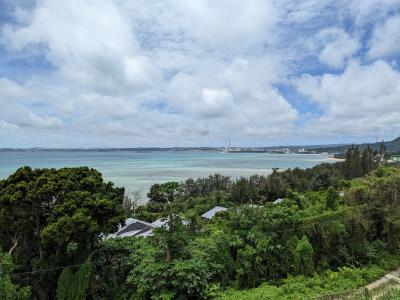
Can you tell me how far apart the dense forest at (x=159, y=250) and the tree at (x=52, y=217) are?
0.09 ft

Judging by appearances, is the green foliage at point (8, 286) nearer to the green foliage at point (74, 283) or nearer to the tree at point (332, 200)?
the green foliage at point (74, 283)

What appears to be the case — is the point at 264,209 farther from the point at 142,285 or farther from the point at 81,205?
the point at 81,205

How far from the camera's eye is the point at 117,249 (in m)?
10.5

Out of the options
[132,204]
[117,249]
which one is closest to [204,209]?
[132,204]

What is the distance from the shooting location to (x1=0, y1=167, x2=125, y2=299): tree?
937 centimetres

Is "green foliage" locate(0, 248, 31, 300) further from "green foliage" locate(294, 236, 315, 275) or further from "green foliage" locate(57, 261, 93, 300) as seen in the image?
"green foliage" locate(294, 236, 315, 275)

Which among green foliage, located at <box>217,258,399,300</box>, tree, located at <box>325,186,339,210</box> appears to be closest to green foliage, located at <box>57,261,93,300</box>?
green foliage, located at <box>217,258,399,300</box>

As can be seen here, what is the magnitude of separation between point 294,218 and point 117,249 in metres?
5.61

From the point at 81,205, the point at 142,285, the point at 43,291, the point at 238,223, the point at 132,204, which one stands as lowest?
the point at 132,204

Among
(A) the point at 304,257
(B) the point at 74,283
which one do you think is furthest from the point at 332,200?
(B) the point at 74,283

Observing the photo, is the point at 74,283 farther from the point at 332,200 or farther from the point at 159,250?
the point at 332,200

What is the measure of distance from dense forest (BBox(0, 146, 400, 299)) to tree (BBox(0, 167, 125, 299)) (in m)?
0.03

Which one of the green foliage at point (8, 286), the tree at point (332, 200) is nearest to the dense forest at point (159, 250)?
the green foliage at point (8, 286)

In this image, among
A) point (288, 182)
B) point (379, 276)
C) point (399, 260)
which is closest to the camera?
point (379, 276)
